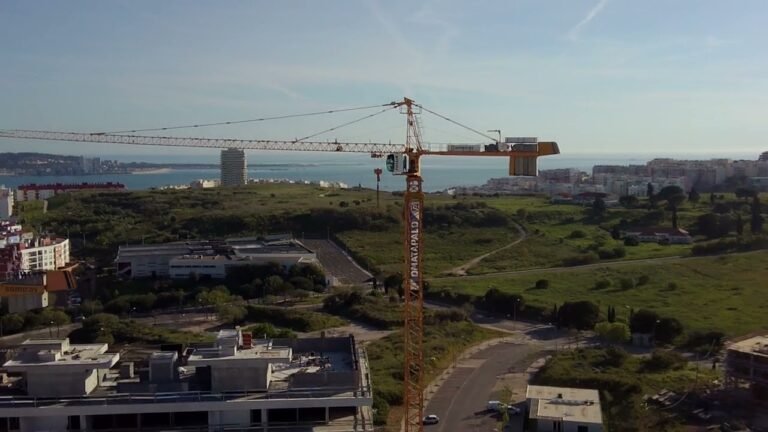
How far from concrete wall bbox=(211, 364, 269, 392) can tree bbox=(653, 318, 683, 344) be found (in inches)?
604

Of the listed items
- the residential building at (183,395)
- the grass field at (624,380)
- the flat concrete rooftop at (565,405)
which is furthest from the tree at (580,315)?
the residential building at (183,395)

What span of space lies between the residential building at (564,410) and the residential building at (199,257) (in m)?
18.5

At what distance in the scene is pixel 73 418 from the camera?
30.7 ft

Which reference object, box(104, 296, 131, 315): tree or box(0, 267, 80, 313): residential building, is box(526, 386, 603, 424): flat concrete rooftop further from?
box(0, 267, 80, 313): residential building

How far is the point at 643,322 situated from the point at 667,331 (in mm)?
725

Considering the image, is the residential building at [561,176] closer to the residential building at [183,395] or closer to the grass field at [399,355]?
the grass field at [399,355]

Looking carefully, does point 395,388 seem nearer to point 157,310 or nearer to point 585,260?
point 157,310

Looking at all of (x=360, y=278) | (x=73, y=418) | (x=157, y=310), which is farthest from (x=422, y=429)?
(x=360, y=278)

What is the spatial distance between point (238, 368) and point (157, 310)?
18824 mm

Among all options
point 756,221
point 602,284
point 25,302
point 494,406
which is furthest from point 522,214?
point 494,406

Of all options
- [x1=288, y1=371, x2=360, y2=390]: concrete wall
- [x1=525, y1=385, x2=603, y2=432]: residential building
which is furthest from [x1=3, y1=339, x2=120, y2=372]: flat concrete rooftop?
[x1=525, y1=385, x2=603, y2=432]: residential building

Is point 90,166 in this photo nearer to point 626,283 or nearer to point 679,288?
point 626,283

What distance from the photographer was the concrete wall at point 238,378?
31.7 ft

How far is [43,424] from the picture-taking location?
9.31m
